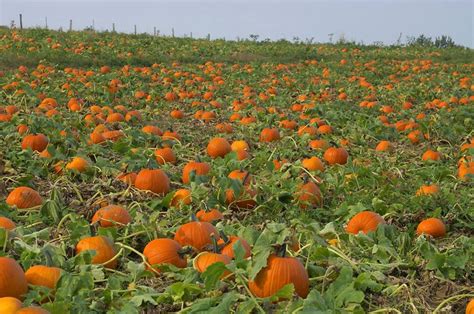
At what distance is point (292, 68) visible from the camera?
62.1 feet

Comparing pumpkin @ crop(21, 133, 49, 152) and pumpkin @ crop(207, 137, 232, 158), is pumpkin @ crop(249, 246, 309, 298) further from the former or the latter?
pumpkin @ crop(21, 133, 49, 152)

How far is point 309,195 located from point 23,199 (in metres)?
2.33

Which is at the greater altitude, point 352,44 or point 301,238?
point 352,44

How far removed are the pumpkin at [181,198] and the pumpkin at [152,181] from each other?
401 mm

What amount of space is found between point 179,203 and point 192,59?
1610cm

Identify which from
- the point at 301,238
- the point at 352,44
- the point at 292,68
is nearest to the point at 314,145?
the point at 301,238

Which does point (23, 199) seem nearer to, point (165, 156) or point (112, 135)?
point (165, 156)

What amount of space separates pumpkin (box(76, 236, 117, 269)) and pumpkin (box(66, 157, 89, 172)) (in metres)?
2.37

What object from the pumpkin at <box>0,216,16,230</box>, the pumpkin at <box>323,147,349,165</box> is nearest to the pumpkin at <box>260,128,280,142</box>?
the pumpkin at <box>323,147,349,165</box>

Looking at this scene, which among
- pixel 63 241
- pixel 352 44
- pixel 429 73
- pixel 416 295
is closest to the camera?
pixel 416 295

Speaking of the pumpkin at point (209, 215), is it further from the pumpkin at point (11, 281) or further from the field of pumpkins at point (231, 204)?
the pumpkin at point (11, 281)

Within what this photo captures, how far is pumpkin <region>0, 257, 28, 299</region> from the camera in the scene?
3062 millimetres

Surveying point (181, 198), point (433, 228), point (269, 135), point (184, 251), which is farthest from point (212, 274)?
point (269, 135)

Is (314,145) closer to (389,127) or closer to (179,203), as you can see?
(389,127)
